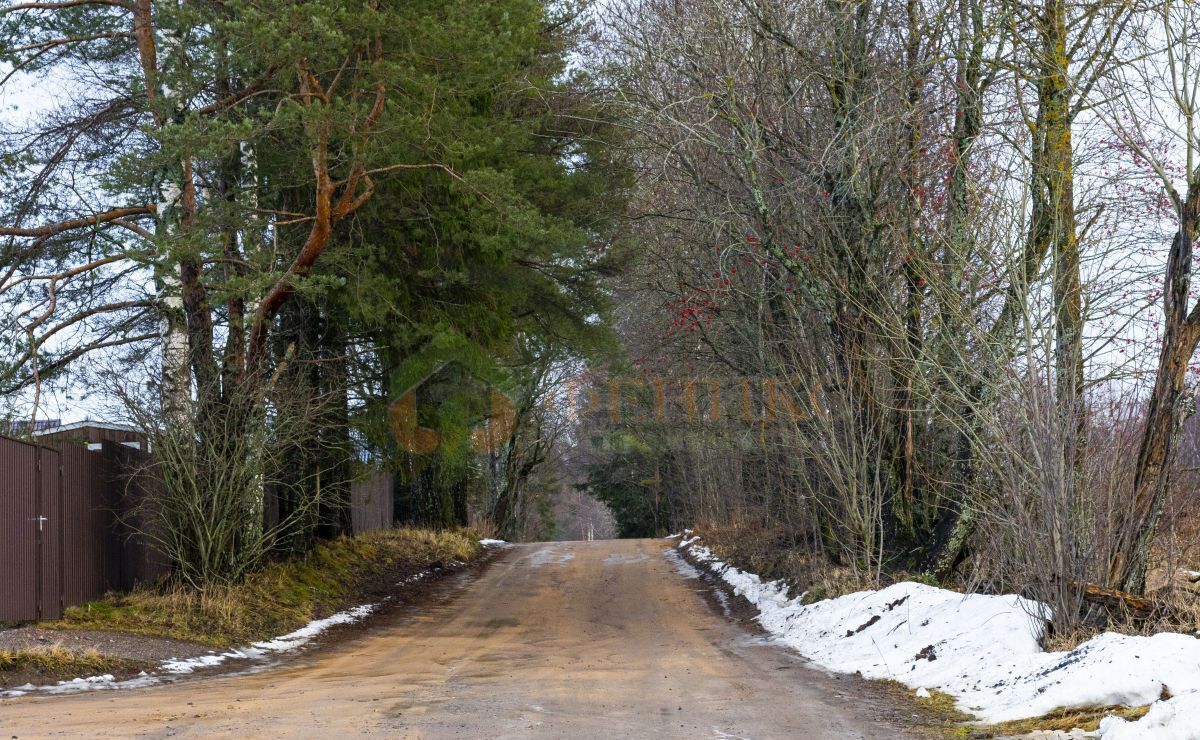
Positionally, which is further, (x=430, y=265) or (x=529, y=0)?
(x=430, y=265)

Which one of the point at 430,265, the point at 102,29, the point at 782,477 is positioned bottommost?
the point at 782,477

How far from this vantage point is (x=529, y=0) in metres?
15.4

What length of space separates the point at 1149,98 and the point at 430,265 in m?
10.7

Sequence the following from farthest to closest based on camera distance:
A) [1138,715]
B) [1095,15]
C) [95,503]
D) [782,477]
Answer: [782,477], [95,503], [1095,15], [1138,715]

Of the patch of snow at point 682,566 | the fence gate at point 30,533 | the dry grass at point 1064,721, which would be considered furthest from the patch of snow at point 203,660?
the patch of snow at point 682,566

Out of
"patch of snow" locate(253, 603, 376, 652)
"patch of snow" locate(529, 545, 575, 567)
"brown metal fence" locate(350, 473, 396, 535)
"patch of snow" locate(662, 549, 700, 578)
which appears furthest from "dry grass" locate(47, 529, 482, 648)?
"patch of snow" locate(662, 549, 700, 578)

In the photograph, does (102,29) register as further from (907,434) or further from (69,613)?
(907,434)

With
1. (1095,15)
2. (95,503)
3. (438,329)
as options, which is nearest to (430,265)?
(438,329)

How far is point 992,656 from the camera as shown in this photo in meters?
8.70

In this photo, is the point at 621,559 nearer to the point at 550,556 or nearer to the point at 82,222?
the point at 550,556

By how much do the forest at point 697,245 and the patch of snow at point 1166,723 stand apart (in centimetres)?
238

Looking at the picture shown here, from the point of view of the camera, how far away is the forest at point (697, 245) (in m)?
9.37

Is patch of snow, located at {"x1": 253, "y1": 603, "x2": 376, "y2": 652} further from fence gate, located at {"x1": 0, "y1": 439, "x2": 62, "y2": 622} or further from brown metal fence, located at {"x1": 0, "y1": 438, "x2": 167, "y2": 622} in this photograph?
fence gate, located at {"x1": 0, "y1": 439, "x2": 62, "y2": 622}

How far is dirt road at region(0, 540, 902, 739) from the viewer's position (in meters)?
7.27
